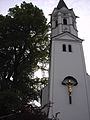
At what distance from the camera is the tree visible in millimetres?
15883

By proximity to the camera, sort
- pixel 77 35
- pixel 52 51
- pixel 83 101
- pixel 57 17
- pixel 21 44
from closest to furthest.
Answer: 1. pixel 83 101
2. pixel 21 44
3. pixel 52 51
4. pixel 77 35
5. pixel 57 17

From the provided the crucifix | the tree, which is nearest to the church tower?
the crucifix

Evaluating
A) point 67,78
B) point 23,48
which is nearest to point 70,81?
point 67,78

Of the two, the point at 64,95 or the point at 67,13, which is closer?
the point at 64,95

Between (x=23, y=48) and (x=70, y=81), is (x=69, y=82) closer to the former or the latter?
(x=70, y=81)

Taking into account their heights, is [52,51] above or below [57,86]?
above

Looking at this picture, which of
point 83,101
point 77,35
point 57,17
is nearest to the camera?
point 83,101

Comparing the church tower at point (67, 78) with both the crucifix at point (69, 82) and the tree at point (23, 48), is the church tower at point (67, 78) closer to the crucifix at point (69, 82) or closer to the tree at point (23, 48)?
the crucifix at point (69, 82)

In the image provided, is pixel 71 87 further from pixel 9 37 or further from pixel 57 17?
pixel 57 17

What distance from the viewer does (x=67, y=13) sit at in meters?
23.2

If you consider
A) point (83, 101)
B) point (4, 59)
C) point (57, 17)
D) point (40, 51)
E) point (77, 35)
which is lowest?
point (83, 101)

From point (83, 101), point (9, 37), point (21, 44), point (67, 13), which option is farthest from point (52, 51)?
point (67, 13)

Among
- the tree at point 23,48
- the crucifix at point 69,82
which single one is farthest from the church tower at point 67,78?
the tree at point 23,48

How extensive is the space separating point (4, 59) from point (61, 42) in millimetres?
5924
